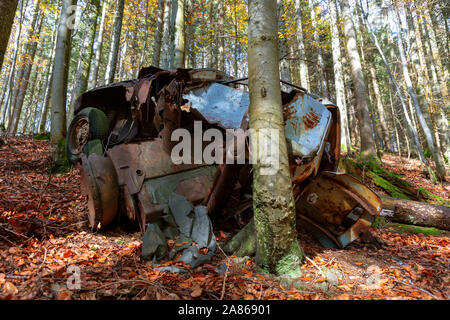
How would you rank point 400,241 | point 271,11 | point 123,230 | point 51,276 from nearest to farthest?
point 51,276 → point 271,11 → point 123,230 → point 400,241

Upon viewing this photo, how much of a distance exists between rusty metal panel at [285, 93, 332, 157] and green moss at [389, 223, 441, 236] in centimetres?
285

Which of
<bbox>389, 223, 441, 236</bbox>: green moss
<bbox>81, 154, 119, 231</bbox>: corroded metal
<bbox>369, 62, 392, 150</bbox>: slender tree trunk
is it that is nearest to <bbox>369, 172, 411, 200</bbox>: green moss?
<bbox>389, 223, 441, 236</bbox>: green moss

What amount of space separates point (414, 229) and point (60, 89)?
8.36 m

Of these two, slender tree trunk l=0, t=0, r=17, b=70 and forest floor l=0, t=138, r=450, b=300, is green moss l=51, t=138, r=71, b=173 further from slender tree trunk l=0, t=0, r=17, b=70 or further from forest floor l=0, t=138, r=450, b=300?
slender tree trunk l=0, t=0, r=17, b=70

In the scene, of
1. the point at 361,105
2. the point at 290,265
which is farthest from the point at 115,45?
the point at 290,265

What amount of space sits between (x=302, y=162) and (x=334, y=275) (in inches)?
46.1

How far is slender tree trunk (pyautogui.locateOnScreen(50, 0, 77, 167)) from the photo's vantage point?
18.3 feet

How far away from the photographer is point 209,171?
3.58 m

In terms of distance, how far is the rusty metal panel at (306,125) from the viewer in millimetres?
2701

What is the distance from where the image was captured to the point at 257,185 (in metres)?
2.31

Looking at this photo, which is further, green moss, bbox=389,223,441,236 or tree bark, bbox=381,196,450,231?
tree bark, bbox=381,196,450,231

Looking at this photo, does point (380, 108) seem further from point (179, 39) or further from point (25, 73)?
point (25, 73)
